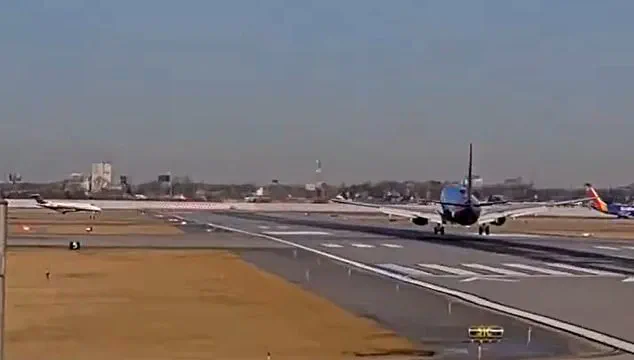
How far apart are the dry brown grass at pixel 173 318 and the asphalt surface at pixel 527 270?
4.94 meters

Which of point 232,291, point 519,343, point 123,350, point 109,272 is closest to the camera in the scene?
point 123,350

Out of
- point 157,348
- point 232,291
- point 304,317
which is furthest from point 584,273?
point 157,348

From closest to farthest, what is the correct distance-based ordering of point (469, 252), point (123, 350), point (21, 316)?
point (123, 350)
point (21, 316)
point (469, 252)

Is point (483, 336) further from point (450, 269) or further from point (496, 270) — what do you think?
point (450, 269)

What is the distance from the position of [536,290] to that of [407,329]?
10714mm

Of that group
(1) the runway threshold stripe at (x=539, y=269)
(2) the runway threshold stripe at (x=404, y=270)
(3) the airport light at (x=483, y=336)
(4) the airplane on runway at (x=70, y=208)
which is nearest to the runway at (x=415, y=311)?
(3) the airport light at (x=483, y=336)

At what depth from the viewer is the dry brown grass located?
58.9 ft

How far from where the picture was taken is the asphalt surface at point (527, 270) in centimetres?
2567

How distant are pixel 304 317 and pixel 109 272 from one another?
47.3 ft

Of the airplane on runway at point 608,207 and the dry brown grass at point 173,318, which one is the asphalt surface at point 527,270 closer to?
the dry brown grass at point 173,318

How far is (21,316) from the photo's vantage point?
22.7 meters

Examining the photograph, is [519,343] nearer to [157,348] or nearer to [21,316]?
[157,348]

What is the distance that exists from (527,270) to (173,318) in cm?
1950

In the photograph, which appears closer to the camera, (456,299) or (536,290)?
(456,299)
